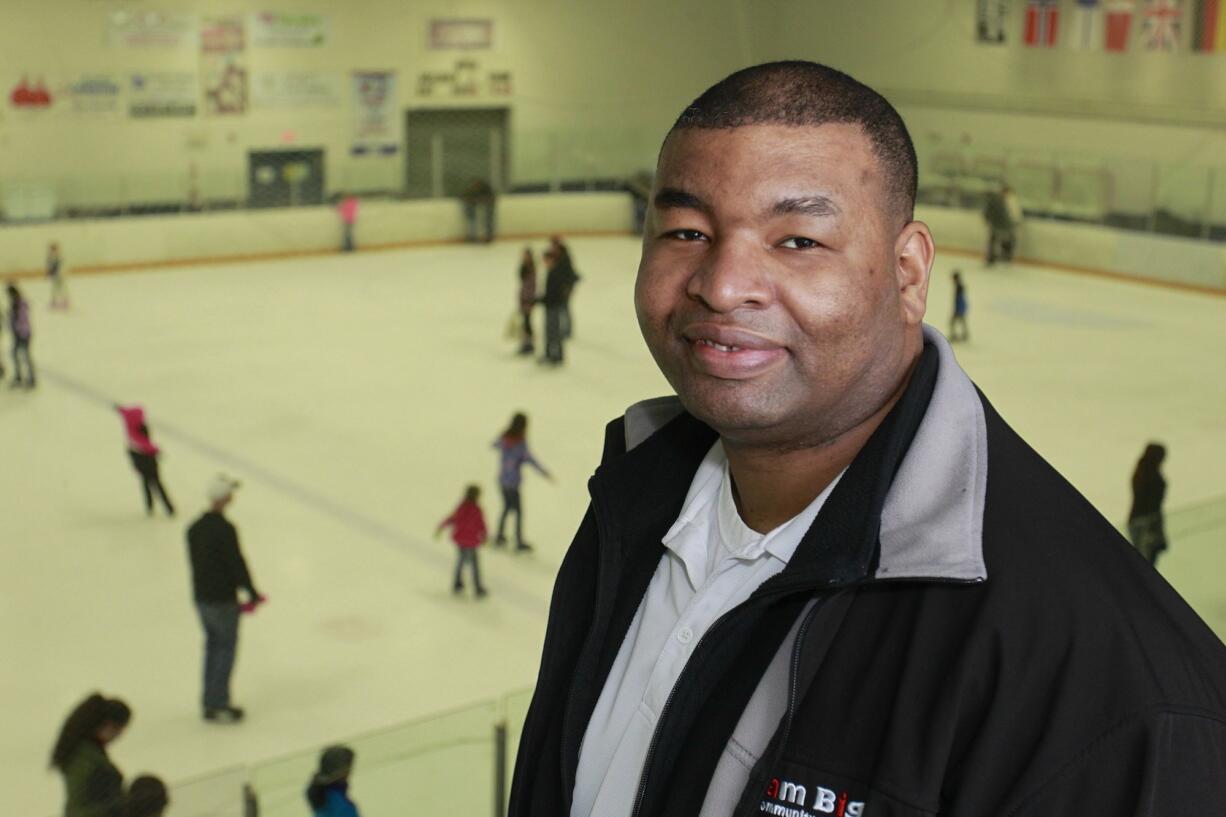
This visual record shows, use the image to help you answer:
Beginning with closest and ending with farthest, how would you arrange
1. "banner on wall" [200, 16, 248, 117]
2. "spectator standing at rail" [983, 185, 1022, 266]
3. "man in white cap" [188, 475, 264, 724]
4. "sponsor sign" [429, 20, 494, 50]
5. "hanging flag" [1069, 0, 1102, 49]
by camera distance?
1. "man in white cap" [188, 475, 264, 724]
2. "hanging flag" [1069, 0, 1102, 49]
3. "spectator standing at rail" [983, 185, 1022, 266]
4. "banner on wall" [200, 16, 248, 117]
5. "sponsor sign" [429, 20, 494, 50]

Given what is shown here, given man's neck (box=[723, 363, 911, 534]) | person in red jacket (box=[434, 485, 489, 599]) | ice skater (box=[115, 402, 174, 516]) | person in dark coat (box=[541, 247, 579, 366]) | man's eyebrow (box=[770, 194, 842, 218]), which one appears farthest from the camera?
person in dark coat (box=[541, 247, 579, 366])

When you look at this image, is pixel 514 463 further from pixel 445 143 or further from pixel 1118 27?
pixel 445 143

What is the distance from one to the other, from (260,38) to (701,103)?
18069mm

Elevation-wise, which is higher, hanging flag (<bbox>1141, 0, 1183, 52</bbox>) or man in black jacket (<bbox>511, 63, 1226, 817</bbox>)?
hanging flag (<bbox>1141, 0, 1183, 52</bbox>)

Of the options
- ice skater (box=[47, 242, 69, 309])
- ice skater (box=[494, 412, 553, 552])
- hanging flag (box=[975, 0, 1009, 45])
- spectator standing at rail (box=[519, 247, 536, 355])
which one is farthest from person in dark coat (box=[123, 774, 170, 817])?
ice skater (box=[47, 242, 69, 309])

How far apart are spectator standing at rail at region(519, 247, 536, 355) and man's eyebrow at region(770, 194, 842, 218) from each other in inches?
462

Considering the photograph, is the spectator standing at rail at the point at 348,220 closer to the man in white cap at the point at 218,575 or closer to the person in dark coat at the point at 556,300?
the person in dark coat at the point at 556,300

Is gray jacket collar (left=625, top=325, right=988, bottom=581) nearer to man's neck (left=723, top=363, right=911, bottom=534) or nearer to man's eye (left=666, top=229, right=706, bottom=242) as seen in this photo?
man's neck (left=723, top=363, right=911, bottom=534)

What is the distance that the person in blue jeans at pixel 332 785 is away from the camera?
3346 mm

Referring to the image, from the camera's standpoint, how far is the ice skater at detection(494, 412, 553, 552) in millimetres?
7809

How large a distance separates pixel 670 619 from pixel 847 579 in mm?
240

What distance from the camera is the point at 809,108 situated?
1003 mm

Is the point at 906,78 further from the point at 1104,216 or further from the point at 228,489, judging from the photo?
the point at 1104,216

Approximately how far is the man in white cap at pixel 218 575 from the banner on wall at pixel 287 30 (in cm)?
1271
